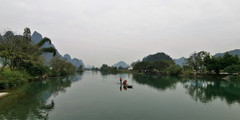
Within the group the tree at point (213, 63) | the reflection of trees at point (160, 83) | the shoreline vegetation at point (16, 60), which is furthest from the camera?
the tree at point (213, 63)

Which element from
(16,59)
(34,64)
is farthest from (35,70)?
(16,59)

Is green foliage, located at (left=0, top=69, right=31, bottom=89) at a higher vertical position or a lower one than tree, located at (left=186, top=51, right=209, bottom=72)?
lower

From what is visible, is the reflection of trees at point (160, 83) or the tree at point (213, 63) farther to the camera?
the tree at point (213, 63)

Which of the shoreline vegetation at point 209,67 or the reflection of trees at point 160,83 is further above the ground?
the shoreline vegetation at point 209,67

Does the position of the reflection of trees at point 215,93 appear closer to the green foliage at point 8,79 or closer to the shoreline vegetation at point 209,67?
the shoreline vegetation at point 209,67

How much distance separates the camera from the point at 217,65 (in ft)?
179

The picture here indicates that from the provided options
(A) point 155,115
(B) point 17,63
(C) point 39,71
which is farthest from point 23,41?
(A) point 155,115

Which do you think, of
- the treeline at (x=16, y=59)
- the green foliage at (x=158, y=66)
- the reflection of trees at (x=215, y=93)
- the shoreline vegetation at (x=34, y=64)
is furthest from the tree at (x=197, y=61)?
the treeline at (x=16, y=59)

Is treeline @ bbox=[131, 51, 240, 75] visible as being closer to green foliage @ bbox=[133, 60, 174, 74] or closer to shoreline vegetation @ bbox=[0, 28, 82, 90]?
green foliage @ bbox=[133, 60, 174, 74]

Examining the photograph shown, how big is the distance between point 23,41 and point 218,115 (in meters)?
39.3

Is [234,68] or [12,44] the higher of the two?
[12,44]

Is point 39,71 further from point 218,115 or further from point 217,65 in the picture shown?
point 217,65

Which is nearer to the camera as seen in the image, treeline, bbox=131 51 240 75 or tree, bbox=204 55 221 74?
treeline, bbox=131 51 240 75

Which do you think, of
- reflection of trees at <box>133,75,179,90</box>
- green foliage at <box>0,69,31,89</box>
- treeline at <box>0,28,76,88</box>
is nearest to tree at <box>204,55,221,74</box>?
reflection of trees at <box>133,75,179,90</box>
